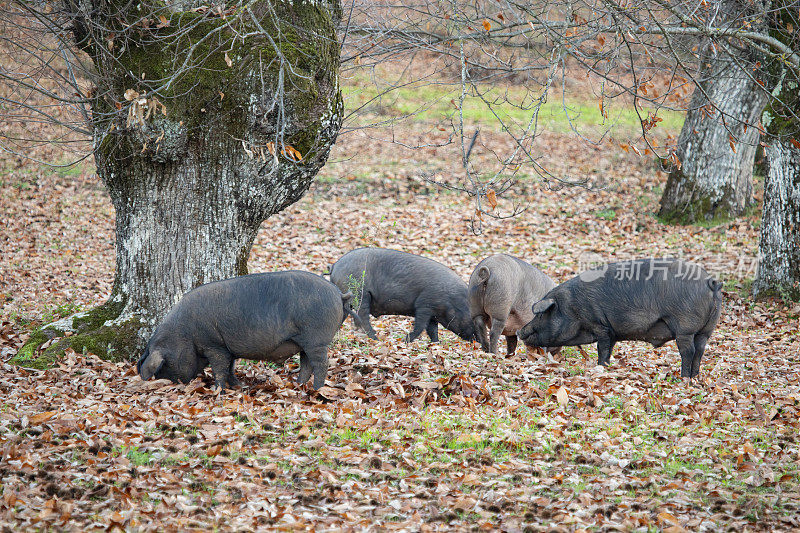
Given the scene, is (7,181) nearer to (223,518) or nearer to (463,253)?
(463,253)

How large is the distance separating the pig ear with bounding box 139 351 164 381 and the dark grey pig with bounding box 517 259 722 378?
4.14 metres

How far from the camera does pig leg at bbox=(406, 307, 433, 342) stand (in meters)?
9.90

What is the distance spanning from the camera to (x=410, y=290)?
32.6ft

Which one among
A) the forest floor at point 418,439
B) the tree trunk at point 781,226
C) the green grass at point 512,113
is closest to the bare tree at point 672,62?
the tree trunk at point 781,226

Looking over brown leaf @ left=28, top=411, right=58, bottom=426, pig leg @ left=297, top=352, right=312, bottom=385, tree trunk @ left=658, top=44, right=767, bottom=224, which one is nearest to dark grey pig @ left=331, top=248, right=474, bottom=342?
pig leg @ left=297, top=352, right=312, bottom=385

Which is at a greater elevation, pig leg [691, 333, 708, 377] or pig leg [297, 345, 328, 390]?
pig leg [691, 333, 708, 377]

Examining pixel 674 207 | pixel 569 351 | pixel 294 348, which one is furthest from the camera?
pixel 674 207

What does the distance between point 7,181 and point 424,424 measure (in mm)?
16251

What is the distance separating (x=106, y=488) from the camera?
469 cm

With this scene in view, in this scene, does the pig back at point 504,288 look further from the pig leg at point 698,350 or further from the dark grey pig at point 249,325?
the dark grey pig at point 249,325

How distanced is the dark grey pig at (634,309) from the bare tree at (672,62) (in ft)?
4.35

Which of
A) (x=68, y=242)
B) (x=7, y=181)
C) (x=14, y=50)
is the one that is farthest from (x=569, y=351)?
(x=7, y=181)

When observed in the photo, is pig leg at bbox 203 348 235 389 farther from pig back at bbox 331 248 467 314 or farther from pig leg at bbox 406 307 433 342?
pig leg at bbox 406 307 433 342

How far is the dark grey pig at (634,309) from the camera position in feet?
25.6
